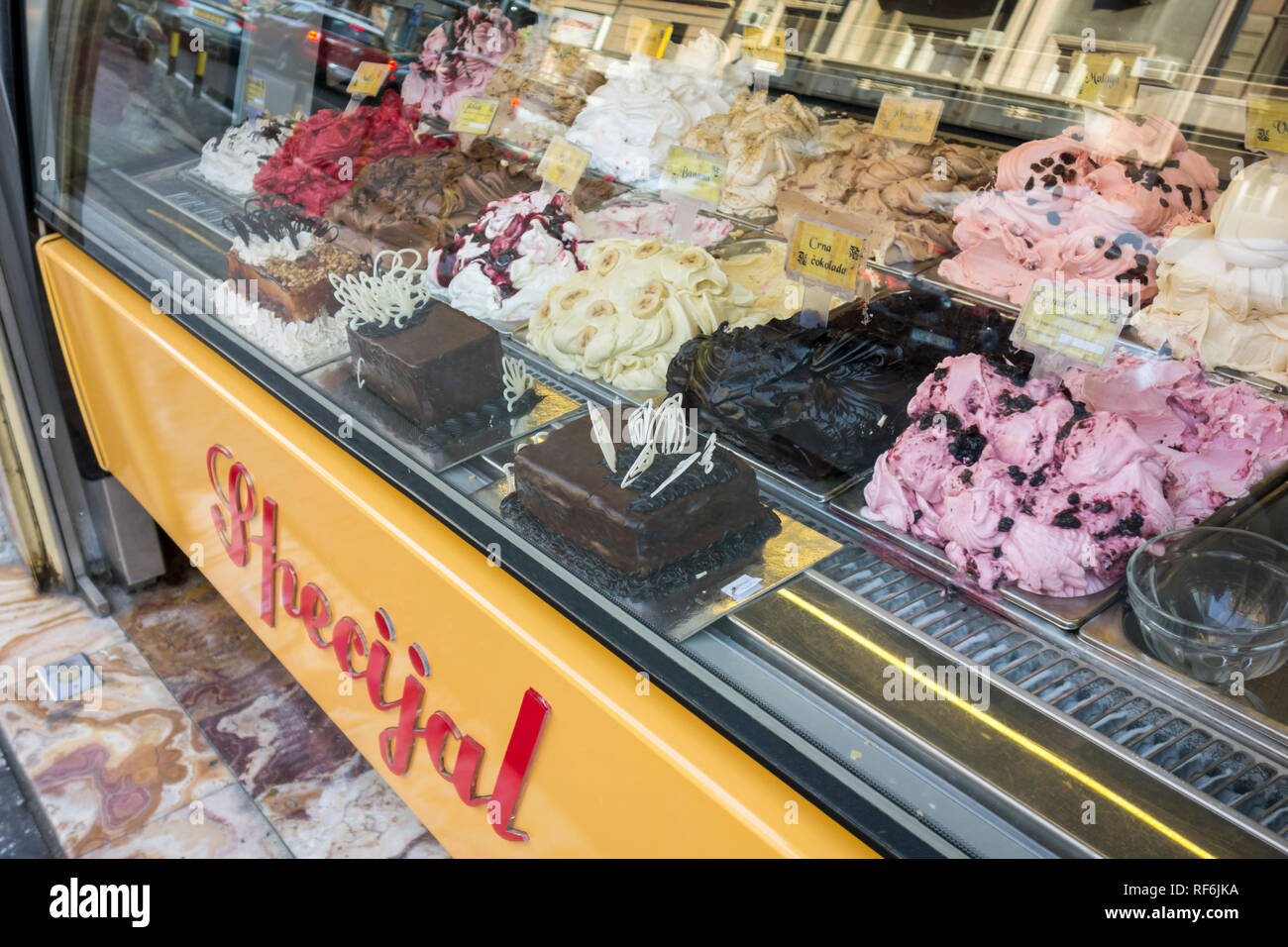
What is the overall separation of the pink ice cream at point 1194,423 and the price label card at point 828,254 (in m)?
0.46

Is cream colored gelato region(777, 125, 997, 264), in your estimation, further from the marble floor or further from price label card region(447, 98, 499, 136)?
the marble floor

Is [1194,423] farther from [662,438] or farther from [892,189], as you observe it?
[892,189]

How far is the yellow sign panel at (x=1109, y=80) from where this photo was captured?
2318 mm

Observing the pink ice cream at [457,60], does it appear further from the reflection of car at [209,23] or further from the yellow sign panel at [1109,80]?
the yellow sign panel at [1109,80]

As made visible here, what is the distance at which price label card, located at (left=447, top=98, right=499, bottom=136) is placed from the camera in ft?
10.8

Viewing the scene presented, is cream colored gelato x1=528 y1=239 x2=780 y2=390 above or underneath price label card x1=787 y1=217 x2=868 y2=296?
underneath

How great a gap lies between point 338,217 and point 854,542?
2.05m

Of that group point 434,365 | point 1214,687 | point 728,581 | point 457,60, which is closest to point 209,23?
point 457,60

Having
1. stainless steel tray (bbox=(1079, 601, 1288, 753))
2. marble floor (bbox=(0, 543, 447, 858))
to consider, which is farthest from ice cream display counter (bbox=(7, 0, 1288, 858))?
marble floor (bbox=(0, 543, 447, 858))

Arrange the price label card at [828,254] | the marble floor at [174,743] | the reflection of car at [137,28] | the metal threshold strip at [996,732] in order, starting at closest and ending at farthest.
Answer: the metal threshold strip at [996,732] → the price label card at [828,254] → the marble floor at [174,743] → the reflection of car at [137,28]

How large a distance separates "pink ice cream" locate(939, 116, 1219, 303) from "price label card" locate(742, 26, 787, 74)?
114 cm

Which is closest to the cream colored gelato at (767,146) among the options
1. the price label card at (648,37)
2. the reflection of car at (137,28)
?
the price label card at (648,37)
